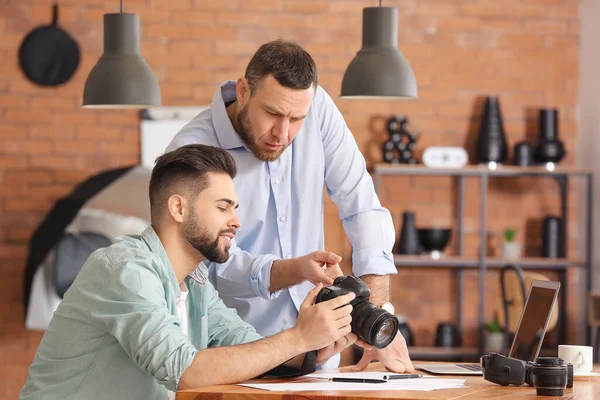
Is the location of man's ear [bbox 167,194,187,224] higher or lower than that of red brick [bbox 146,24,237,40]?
lower

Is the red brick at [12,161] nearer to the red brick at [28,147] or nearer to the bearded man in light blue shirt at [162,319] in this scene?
the red brick at [28,147]

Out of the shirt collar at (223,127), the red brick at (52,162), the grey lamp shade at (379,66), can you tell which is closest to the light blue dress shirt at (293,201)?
the shirt collar at (223,127)

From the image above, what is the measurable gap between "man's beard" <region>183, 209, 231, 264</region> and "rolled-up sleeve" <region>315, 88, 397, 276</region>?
70 centimetres

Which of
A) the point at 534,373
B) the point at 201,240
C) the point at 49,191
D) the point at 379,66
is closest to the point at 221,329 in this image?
the point at 201,240

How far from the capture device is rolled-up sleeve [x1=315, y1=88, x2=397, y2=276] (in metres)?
2.77

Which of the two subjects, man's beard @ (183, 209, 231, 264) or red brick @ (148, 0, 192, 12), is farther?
red brick @ (148, 0, 192, 12)

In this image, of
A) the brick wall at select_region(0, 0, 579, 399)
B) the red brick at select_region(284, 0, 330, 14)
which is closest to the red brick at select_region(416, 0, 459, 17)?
the brick wall at select_region(0, 0, 579, 399)

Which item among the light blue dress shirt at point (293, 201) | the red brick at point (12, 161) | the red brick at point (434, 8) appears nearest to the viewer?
the light blue dress shirt at point (293, 201)

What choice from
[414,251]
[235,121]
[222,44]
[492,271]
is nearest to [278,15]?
[222,44]

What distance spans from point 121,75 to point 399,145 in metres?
2.63

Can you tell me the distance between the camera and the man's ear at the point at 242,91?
2.56m

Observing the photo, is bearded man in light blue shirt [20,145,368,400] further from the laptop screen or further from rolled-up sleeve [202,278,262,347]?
the laptop screen

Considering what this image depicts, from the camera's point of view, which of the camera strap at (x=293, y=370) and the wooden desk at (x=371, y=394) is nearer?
the wooden desk at (x=371, y=394)

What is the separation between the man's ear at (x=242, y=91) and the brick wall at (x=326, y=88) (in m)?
3.38
